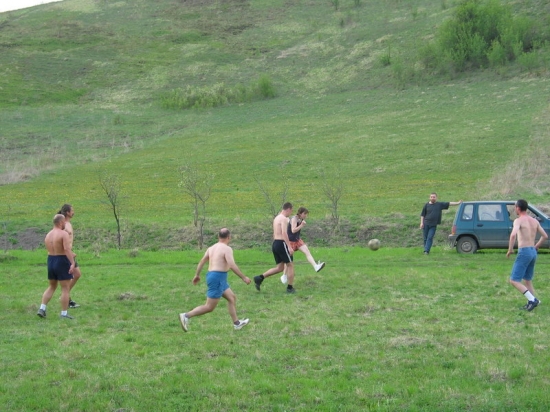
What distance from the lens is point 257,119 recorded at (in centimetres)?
7025

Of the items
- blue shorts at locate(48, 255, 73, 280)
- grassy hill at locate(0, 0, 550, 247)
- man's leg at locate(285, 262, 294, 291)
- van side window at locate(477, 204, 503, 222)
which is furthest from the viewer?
grassy hill at locate(0, 0, 550, 247)

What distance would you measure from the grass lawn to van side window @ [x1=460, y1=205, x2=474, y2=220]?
15.3 feet

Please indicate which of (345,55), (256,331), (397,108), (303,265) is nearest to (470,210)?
(303,265)

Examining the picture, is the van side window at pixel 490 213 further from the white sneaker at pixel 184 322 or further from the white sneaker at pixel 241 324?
the white sneaker at pixel 184 322

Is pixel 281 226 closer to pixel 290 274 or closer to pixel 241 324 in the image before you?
pixel 290 274

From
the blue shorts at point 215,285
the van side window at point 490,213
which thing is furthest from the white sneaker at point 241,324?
the van side window at point 490,213

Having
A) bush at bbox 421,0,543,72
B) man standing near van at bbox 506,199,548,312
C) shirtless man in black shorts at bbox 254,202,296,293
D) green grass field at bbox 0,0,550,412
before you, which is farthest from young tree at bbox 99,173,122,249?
bush at bbox 421,0,543,72

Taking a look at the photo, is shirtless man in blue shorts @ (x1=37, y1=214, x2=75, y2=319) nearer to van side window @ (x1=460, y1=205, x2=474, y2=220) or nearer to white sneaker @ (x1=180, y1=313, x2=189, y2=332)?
white sneaker @ (x1=180, y1=313, x2=189, y2=332)

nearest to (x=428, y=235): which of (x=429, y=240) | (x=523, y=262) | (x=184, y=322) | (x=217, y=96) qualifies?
(x=429, y=240)

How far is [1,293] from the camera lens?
16.5 metres

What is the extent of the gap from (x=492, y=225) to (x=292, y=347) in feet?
43.4

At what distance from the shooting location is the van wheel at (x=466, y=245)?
2231cm

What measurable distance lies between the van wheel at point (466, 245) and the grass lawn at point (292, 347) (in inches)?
176

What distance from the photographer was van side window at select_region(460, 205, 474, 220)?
22359 mm
